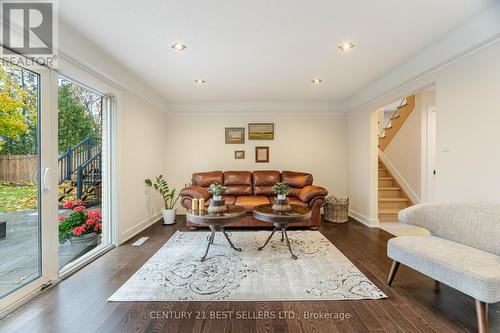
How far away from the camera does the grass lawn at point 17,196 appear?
1909 mm

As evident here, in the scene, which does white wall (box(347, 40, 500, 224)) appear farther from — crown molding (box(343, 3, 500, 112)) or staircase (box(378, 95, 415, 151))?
staircase (box(378, 95, 415, 151))

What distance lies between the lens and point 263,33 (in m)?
2.40

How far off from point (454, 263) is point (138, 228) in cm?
410

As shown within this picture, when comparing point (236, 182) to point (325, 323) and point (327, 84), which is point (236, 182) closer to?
point (327, 84)

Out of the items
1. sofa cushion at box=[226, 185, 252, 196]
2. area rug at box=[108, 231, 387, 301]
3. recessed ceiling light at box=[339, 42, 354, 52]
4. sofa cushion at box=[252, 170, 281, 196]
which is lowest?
area rug at box=[108, 231, 387, 301]

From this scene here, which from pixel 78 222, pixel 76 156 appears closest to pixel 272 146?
pixel 76 156

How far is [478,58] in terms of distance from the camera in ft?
7.42

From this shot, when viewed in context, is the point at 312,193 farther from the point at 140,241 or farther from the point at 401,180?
the point at 140,241

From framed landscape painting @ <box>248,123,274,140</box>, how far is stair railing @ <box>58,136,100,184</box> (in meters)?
3.00

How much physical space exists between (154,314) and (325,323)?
4.44 ft

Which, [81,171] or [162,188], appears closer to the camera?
[81,171]

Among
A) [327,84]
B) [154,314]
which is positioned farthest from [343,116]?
[154,314]

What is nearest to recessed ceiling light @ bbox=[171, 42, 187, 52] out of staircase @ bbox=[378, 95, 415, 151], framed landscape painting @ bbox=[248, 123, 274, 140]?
framed landscape painting @ bbox=[248, 123, 274, 140]

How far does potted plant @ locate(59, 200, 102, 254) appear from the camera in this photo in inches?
112
